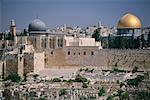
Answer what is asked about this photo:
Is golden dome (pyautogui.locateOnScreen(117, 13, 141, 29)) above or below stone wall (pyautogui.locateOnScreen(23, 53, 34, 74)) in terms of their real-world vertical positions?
above

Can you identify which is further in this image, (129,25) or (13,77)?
(129,25)

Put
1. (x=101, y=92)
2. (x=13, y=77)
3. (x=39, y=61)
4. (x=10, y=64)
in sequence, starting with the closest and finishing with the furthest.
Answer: (x=101, y=92) → (x=13, y=77) → (x=10, y=64) → (x=39, y=61)

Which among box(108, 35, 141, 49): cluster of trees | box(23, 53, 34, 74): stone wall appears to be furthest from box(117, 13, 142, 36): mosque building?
box(23, 53, 34, 74): stone wall

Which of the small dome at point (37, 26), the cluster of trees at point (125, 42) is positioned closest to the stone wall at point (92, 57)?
the small dome at point (37, 26)

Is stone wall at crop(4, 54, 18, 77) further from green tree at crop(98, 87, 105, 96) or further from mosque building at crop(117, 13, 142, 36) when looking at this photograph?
mosque building at crop(117, 13, 142, 36)

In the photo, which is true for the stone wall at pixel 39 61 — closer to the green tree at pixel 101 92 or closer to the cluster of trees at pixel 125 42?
the green tree at pixel 101 92

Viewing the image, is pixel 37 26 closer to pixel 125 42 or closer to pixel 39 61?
pixel 39 61

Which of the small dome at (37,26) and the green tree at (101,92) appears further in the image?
the small dome at (37,26)

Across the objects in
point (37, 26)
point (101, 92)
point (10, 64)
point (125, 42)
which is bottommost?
point (101, 92)

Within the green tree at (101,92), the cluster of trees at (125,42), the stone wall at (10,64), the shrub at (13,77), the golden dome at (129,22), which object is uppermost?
the golden dome at (129,22)

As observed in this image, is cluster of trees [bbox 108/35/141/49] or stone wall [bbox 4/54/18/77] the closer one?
stone wall [bbox 4/54/18/77]

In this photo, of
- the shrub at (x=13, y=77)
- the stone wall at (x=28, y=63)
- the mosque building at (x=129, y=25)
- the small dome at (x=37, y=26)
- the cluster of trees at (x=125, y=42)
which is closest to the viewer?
the shrub at (x=13, y=77)

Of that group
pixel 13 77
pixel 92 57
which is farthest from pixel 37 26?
pixel 13 77

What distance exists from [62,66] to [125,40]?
3.66 metres
